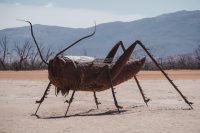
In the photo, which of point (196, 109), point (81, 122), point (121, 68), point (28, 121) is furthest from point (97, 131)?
point (196, 109)

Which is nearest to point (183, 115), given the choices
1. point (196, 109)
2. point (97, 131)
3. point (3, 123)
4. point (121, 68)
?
point (196, 109)

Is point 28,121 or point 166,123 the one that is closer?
point 166,123

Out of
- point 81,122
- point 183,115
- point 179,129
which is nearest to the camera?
point 179,129

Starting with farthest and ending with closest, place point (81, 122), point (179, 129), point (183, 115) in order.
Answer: point (183, 115) < point (81, 122) < point (179, 129)

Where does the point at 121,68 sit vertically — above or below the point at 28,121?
above

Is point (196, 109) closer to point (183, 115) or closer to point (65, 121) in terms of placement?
point (183, 115)

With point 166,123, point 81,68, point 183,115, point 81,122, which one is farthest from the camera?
point 81,68

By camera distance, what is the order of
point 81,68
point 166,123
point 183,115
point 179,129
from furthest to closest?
point 81,68
point 183,115
point 166,123
point 179,129

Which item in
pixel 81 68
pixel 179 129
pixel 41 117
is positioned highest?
pixel 81 68

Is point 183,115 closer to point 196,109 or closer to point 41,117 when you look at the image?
point 196,109
